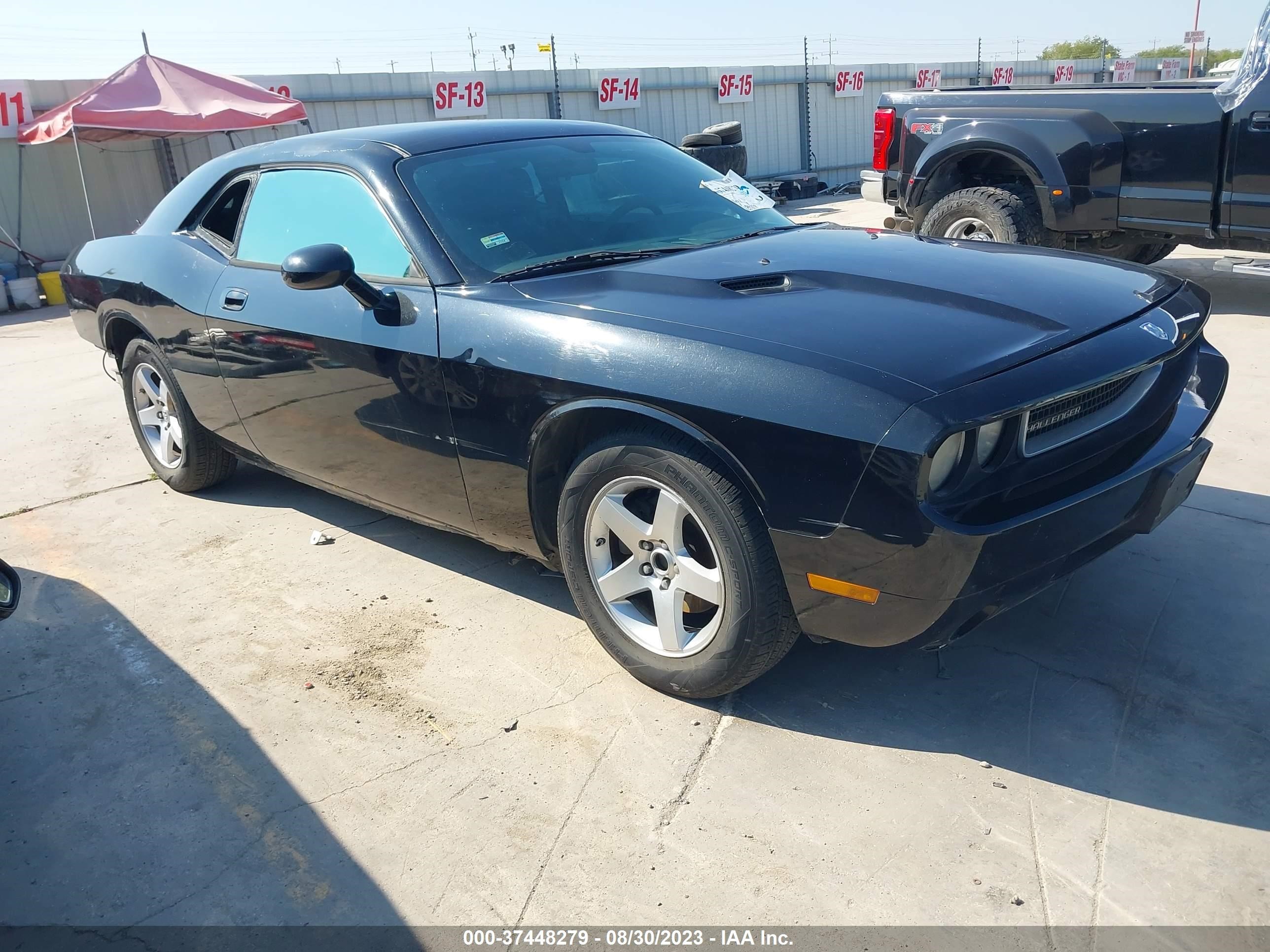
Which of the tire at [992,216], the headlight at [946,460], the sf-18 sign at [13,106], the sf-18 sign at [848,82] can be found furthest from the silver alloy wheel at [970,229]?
the sf-18 sign at [848,82]

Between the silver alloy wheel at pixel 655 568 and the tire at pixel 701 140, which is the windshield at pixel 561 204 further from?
the tire at pixel 701 140

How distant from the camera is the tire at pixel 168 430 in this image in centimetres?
471

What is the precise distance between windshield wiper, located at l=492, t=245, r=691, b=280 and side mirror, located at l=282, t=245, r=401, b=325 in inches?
14.7

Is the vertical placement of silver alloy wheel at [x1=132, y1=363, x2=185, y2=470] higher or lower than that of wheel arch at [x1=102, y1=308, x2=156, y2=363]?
lower

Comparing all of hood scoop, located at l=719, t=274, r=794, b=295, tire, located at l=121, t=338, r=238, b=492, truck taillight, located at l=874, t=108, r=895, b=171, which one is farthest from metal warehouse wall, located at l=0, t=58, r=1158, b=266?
hood scoop, located at l=719, t=274, r=794, b=295

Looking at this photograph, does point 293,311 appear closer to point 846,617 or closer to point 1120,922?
point 846,617

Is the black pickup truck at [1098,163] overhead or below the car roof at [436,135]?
below

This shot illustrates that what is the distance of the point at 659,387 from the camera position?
2.66 m

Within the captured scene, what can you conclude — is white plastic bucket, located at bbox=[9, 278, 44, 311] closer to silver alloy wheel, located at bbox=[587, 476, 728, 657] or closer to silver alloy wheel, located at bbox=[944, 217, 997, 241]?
silver alloy wheel, located at bbox=[944, 217, 997, 241]

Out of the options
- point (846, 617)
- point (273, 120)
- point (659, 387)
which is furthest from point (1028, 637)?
point (273, 120)

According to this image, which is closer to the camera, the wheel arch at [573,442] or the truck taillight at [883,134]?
the wheel arch at [573,442]

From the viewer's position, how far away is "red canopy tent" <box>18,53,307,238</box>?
12086mm

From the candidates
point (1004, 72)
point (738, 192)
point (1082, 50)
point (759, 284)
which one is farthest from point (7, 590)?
point (1082, 50)

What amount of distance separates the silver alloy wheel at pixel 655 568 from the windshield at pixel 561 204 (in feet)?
2.89
